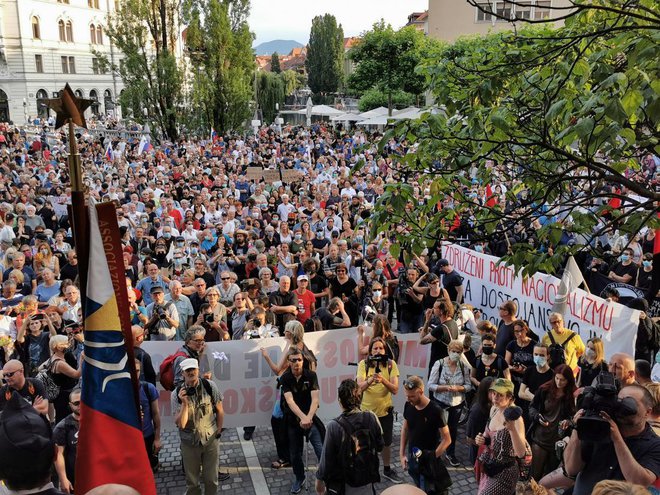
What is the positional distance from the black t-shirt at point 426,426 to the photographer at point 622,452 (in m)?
1.46

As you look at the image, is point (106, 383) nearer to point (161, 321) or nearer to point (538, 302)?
point (161, 321)

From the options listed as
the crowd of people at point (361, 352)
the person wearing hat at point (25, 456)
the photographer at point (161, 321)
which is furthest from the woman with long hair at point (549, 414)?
the photographer at point (161, 321)

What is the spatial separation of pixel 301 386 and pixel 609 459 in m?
2.97

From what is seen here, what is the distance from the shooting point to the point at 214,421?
5594mm

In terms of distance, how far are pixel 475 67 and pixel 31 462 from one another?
139 inches

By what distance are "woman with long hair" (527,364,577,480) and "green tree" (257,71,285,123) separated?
61.2 metres

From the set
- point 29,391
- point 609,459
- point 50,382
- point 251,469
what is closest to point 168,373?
point 50,382

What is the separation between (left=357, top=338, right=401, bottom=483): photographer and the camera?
5.89m

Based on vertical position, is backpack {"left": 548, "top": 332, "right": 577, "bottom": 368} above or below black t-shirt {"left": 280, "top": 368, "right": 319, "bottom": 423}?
above

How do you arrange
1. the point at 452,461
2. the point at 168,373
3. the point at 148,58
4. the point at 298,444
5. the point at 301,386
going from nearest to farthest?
the point at 301,386 → the point at 298,444 → the point at 168,373 → the point at 452,461 → the point at 148,58

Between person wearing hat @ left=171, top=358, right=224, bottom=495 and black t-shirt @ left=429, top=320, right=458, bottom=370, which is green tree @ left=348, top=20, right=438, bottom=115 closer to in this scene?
black t-shirt @ left=429, top=320, right=458, bottom=370

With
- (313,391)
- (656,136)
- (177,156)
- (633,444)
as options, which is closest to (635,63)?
(656,136)

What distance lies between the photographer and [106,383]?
3502mm

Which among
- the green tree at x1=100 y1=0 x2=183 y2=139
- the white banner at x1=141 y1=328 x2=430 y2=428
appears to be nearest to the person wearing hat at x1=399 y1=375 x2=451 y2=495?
the white banner at x1=141 y1=328 x2=430 y2=428
